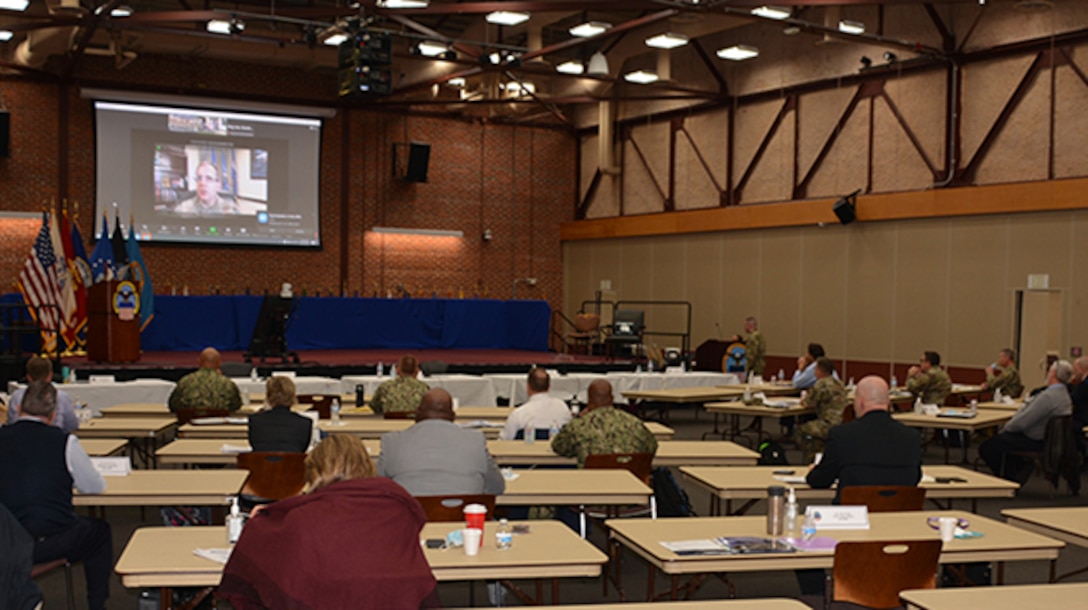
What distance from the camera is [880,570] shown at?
3918 mm

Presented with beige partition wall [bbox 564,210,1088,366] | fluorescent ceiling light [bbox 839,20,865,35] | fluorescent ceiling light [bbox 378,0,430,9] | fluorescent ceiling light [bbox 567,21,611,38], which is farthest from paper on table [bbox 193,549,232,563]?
fluorescent ceiling light [bbox 839,20,865,35]

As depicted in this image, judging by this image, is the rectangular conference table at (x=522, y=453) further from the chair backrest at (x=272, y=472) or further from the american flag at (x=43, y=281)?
the american flag at (x=43, y=281)

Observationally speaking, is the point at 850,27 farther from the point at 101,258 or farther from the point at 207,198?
the point at 207,198

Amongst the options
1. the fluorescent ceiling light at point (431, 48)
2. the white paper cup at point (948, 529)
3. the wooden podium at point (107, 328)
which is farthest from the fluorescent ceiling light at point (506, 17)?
the white paper cup at point (948, 529)

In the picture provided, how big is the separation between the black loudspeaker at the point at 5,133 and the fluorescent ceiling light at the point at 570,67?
997cm

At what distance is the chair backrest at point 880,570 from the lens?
389cm

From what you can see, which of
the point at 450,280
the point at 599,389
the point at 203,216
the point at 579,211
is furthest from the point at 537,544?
the point at 579,211

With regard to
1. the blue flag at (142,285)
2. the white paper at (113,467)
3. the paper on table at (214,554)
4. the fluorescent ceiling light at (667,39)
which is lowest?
the paper on table at (214,554)

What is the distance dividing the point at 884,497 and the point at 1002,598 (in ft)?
5.26

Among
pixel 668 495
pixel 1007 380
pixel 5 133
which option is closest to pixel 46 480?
pixel 668 495

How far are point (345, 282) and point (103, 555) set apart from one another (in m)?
17.8

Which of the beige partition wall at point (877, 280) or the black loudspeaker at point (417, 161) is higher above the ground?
the black loudspeaker at point (417, 161)

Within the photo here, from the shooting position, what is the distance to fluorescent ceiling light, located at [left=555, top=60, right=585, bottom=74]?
61.8 feet

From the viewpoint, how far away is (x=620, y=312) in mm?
19875
